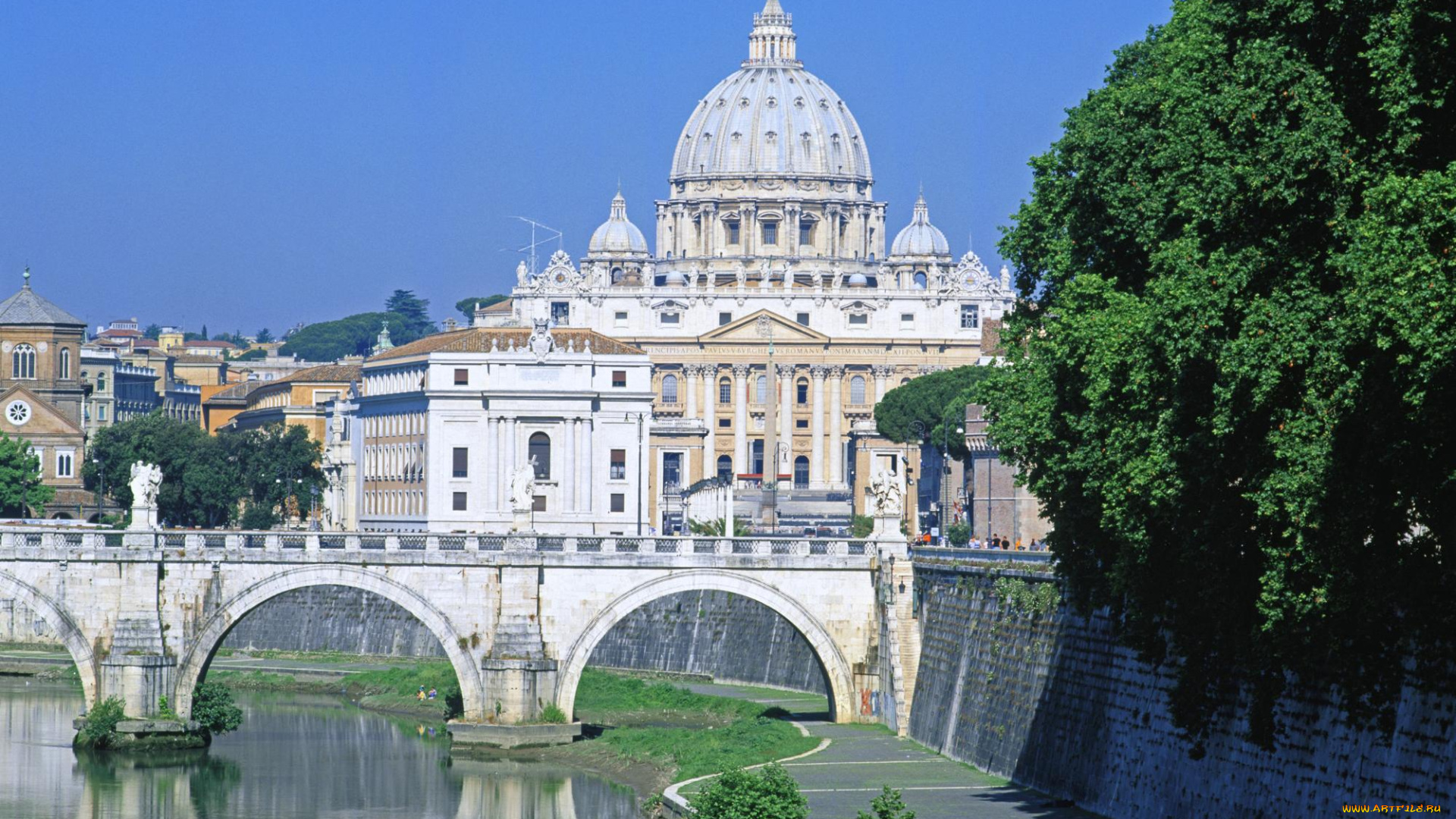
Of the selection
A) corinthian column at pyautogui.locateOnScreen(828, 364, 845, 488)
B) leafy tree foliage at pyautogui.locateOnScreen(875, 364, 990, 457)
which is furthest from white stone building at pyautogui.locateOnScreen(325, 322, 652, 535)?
corinthian column at pyautogui.locateOnScreen(828, 364, 845, 488)

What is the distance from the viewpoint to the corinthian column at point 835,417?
573ft

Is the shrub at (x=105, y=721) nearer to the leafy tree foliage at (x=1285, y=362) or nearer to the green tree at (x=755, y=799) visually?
the green tree at (x=755, y=799)

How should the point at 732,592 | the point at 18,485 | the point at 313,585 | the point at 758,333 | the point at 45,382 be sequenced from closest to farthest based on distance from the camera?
the point at 313,585
the point at 732,592
the point at 18,485
the point at 45,382
the point at 758,333

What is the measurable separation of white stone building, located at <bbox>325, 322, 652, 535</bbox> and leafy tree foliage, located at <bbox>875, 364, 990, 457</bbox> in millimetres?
13689

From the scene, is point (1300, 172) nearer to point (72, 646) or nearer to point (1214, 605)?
point (1214, 605)

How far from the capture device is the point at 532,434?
113250mm

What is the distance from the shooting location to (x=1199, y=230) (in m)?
30.8

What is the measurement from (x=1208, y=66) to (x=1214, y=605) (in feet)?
20.9

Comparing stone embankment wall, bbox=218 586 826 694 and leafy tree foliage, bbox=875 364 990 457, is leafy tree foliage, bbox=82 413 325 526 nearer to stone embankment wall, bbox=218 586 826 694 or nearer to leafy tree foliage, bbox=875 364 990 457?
leafy tree foliage, bbox=875 364 990 457

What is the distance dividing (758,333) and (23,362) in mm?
49173

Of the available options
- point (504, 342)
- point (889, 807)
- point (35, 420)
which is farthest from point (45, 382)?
point (889, 807)

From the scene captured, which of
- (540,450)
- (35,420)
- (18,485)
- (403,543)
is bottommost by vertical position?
(403,543)

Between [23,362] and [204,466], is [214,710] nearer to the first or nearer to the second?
[204,466]

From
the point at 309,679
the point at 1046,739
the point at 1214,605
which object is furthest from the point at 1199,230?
the point at 309,679
